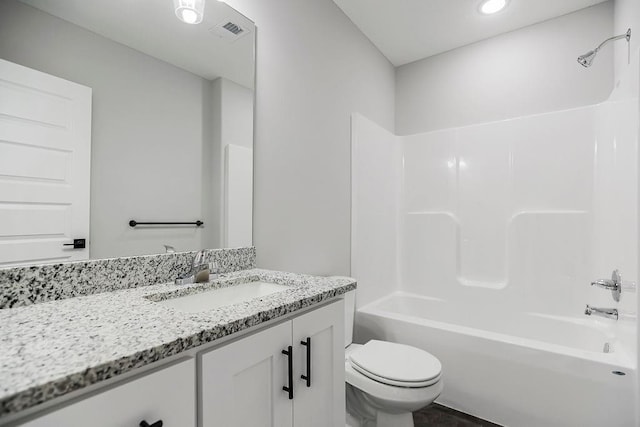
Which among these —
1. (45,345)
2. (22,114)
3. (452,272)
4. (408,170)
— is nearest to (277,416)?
(45,345)

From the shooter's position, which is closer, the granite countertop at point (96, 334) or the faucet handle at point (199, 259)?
the granite countertop at point (96, 334)

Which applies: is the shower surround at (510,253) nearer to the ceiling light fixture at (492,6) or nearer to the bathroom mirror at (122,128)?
the ceiling light fixture at (492,6)

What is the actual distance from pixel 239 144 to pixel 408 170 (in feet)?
6.15

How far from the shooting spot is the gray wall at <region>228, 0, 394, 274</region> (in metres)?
1.56

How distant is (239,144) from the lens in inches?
56.9

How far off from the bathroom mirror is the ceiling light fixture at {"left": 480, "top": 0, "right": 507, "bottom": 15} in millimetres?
1698

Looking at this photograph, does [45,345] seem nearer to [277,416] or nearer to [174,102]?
[277,416]

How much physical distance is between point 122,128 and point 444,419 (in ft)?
7.33

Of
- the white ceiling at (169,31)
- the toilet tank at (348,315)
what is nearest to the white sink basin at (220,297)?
the toilet tank at (348,315)

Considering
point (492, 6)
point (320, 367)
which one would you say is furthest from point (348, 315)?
point (492, 6)

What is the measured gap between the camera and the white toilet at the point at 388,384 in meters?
1.38

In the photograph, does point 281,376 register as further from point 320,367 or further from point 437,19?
point 437,19

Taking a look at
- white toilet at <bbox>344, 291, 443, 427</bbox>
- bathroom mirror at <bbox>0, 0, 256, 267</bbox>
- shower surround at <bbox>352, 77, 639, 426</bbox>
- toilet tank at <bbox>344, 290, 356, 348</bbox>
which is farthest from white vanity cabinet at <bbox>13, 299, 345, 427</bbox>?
shower surround at <bbox>352, 77, 639, 426</bbox>

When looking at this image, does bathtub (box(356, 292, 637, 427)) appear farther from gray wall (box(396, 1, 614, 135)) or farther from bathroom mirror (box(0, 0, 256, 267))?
gray wall (box(396, 1, 614, 135))
